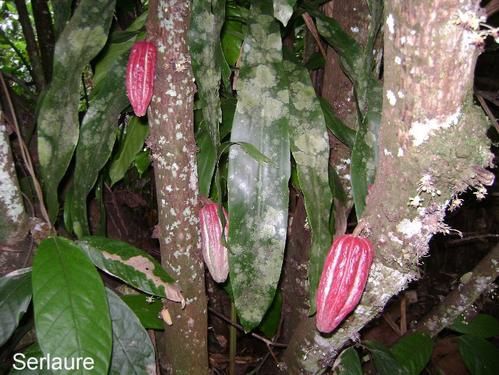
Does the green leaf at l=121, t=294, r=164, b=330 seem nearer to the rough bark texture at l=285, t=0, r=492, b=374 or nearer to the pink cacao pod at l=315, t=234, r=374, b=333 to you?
the pink cacao pod at l=315, t=234, r=374, b=333

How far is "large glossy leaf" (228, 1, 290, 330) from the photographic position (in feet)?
2.26

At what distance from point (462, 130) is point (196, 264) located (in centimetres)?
56

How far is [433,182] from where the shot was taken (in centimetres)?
51

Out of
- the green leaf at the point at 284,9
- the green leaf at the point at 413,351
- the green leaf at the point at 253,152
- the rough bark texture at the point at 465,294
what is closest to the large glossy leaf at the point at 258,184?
the green leaf at the point at 253,152

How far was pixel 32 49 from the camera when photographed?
5.47 feet

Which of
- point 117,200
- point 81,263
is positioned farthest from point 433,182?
point 117,200

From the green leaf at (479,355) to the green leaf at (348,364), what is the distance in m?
0.61

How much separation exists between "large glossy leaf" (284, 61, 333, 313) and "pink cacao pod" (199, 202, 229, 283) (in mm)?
174

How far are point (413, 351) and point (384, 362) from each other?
0.24 metres

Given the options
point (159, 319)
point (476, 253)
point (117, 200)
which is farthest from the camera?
point (476, 253)

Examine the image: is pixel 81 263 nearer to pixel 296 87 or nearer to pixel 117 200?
pixel 296 87

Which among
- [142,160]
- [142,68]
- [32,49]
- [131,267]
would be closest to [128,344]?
[131,267]

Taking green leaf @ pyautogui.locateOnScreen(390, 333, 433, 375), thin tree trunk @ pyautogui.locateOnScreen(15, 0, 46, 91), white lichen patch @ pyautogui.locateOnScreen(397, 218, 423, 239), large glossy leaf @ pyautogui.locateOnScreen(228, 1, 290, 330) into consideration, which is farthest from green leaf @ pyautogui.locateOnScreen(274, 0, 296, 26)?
thin tree trunk @ pyautogui.locateOnScreen(15, 0, 46, 91)

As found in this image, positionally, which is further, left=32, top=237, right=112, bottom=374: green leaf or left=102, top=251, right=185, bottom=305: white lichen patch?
left=102, top=251, right=185, bottom=305: white lichen patch
